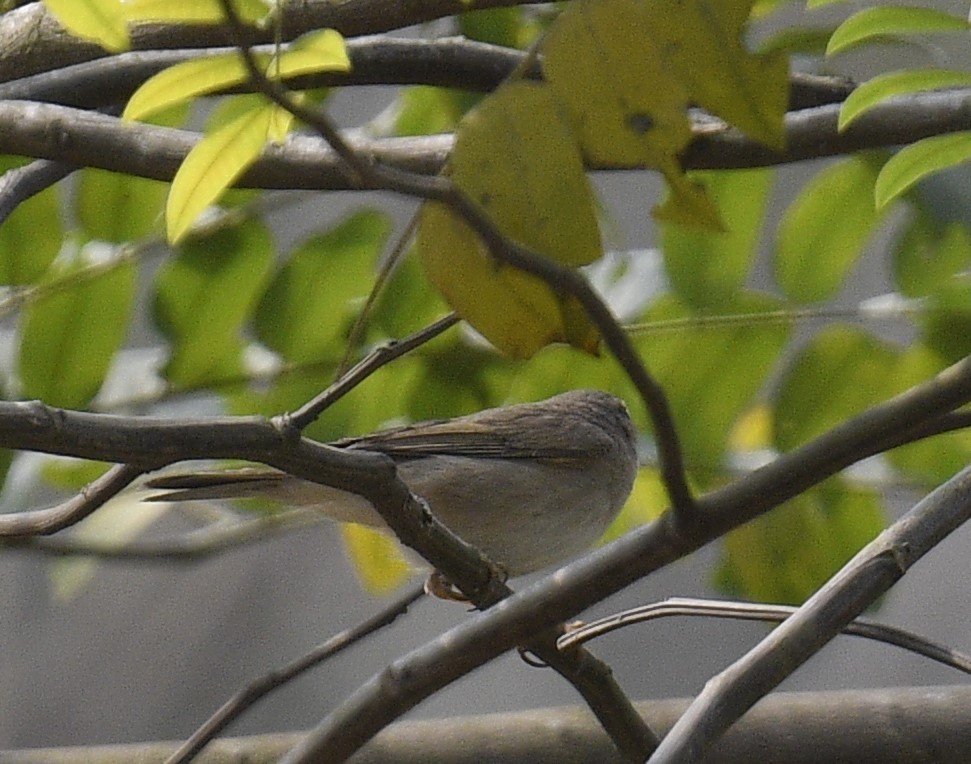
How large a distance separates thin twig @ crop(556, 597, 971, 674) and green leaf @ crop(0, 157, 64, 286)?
2.55 ft

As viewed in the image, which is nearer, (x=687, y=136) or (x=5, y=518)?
(x=687, y=136)

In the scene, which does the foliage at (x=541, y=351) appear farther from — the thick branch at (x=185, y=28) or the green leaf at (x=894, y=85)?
the green leaf at (x=894, y=85)

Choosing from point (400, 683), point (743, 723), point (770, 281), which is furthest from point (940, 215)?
point (400, 683)

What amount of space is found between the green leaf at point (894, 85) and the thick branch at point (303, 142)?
137 millimetres

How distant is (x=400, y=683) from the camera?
840 millimetres

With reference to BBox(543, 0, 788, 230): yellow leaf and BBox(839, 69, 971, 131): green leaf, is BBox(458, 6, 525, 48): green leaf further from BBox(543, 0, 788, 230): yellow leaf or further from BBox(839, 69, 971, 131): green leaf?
BBox(543, 0, 788, 230): yellow leaf

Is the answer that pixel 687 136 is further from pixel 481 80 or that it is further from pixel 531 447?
pixel 531 447

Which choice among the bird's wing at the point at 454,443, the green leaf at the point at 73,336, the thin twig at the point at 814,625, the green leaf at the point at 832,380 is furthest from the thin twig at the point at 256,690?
the green leaf at the point at 832,380

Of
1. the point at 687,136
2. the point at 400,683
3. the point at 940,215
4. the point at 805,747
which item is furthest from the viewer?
the point at 940,215

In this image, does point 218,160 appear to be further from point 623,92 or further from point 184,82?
point 623,92

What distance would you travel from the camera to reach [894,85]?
834 mm

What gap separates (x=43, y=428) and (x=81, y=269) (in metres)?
0.93

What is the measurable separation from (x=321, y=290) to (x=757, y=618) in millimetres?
784

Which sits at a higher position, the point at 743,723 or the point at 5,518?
the point at 5,518
